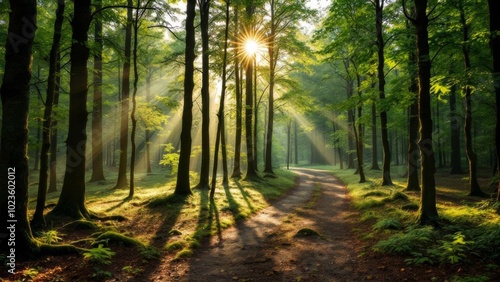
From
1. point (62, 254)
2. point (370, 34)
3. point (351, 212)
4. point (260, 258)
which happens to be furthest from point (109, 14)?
point (370, 34)

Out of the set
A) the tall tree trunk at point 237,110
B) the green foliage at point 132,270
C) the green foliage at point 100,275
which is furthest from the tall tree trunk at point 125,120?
the green foliage at point 100,275

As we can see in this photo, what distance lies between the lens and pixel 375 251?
7055 millimetres

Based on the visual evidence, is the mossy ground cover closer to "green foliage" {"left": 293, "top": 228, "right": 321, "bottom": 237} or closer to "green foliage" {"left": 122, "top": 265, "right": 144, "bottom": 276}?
"green foliage" {"left": 122, "top": 265, "right": 144, "bottom": 276}

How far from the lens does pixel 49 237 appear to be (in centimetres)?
711

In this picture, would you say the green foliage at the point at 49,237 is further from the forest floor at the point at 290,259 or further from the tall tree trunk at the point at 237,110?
the tall tree trunk at the point at 237,110

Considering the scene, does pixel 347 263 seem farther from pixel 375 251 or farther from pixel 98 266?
pixel 98 266

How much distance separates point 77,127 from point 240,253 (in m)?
7.21

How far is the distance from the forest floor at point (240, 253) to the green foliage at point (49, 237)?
0.31 meters

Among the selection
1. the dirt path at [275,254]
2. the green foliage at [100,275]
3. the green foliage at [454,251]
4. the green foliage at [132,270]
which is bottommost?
the dirt path at [275,254]

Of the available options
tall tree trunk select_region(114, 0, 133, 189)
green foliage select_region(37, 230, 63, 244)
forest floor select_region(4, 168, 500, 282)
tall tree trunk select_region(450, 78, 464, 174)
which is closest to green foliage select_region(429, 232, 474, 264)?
forest floor select_region(4, 168, 500, 282)

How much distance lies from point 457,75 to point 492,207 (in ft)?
14.1

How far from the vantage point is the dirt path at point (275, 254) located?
241 inches

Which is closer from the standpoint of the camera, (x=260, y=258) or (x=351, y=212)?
(x=260, y=258)

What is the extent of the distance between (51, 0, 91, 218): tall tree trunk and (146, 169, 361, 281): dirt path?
504cm
